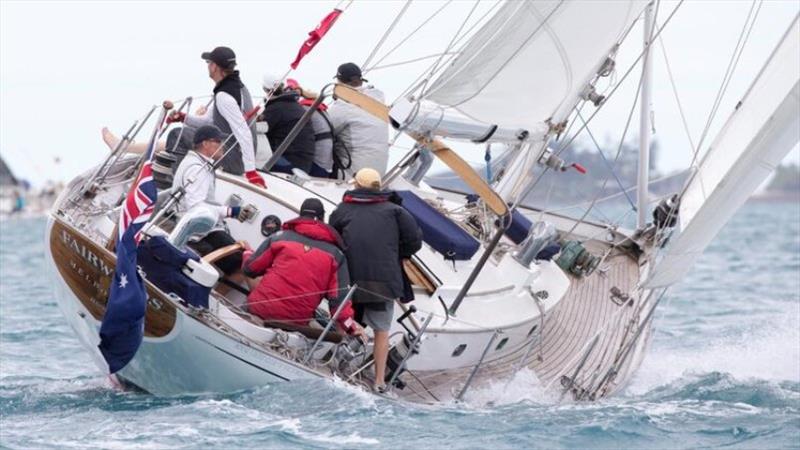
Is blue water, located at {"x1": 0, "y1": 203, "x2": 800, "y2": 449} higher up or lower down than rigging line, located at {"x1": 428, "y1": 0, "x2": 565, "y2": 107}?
lower down

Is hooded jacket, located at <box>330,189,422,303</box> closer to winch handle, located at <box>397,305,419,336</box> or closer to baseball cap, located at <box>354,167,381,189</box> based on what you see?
baseball cap, located at <box>354,167,381,189</box>

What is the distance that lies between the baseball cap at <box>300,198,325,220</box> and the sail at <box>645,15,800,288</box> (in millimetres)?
2107

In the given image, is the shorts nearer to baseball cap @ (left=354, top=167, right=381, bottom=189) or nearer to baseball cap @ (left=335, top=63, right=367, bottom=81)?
baseball cap @ (left=354, top=167, right=381, bottom=189)

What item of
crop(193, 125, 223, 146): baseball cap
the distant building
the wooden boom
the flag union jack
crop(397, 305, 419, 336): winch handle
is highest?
the wooden boom

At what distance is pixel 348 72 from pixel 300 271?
2209 mm

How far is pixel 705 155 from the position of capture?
39.5 feet

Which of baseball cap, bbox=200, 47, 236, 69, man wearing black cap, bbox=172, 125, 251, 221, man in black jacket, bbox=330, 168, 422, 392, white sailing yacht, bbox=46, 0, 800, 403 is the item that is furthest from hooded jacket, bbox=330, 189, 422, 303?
baseball cap, bbox=200, 47, 236, 69

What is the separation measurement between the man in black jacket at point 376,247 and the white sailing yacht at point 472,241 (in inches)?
7.4

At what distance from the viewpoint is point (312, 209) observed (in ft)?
33.7

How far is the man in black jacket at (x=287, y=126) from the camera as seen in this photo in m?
12.1

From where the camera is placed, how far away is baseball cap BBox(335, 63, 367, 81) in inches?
468

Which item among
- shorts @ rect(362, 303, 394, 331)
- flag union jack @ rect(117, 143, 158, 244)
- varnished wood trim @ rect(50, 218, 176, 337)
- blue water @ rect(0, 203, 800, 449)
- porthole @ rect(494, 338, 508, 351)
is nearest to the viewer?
blue water @ rect(0, 203, 800, 449)

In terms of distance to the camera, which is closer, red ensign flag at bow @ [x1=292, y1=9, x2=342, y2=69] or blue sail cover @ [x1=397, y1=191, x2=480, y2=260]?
blue sail cover @ [x1=397, y1=191, x2=480, y2=260]

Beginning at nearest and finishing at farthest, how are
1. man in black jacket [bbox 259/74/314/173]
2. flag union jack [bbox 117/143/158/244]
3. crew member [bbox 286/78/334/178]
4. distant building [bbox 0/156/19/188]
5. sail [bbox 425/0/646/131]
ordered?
flag union jack [bbox 117/143/158/244], sail [bbox 425/0/646/131], man in black jacket [bbox 259/74/314/173], crew member [bbox 286/78/334/178], distant building [bbox 0/156/19/188]
